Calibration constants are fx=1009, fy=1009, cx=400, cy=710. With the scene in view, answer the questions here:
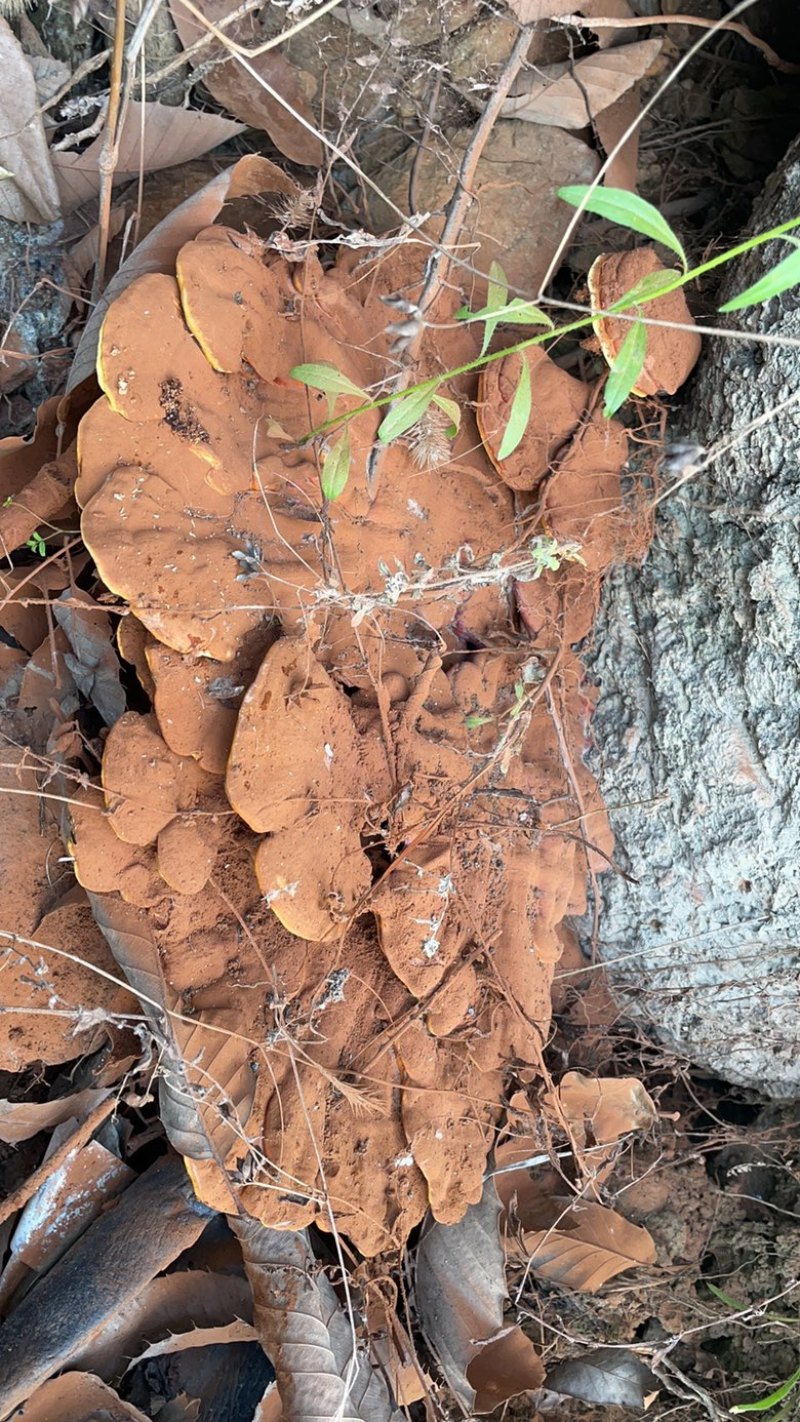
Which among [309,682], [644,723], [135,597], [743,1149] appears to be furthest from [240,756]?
[743,1149]

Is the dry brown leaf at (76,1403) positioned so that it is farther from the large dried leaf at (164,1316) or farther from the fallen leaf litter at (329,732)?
the fallen leaf litter at (329,732)

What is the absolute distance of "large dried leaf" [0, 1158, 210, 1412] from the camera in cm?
168

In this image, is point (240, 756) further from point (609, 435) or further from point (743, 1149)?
point (743, 1149)

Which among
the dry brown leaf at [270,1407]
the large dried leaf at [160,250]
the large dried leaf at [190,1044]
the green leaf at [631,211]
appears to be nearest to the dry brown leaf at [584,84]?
the large dried leaf at [160,250]

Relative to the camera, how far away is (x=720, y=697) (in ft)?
5.99

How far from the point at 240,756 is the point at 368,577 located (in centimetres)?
38

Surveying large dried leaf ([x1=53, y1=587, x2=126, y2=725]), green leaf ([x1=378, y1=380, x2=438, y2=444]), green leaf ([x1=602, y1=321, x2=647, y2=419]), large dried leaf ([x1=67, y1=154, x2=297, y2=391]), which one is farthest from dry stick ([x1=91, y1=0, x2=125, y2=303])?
green leaf ([x1=602, y1=321, x2=647, y2=419])

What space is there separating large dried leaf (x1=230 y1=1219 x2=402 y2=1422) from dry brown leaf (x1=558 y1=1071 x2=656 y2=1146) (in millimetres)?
574

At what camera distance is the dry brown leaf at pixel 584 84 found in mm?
1927

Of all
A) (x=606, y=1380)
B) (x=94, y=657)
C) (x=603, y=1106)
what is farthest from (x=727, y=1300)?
(x=94, y=657)

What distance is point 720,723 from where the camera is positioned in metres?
1.84

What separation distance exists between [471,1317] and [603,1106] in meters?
0.47

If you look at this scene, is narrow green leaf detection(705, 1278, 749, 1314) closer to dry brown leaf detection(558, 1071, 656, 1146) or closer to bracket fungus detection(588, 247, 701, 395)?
dry brown leaf detection(558, 1071, 656, 1146)

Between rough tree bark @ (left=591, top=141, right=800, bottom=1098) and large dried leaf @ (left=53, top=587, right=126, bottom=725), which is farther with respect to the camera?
rough tree bark @ (left=591, top=141, right=800, bottom=1098)
